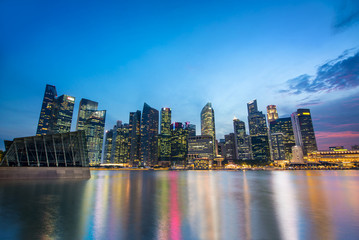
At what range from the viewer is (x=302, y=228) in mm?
10758

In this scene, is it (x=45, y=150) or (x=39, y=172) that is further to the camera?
(x=45, y=150)

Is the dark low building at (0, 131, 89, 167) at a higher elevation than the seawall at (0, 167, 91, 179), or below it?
higher

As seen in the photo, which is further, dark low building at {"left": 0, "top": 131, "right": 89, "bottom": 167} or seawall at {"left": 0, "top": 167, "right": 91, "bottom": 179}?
dark low building at {"left": 0, "top": 131, "right": 89, "bottom": 167}

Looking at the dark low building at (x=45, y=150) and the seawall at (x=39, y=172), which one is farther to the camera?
the dark low building at (x=45, y=150)

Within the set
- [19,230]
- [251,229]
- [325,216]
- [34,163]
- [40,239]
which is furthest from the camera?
[34,163]

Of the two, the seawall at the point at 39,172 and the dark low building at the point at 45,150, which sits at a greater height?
the dark low building at the point at 45,150

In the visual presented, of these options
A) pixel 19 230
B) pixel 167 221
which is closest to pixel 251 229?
pixel 167 221

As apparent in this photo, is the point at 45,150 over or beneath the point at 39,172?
over

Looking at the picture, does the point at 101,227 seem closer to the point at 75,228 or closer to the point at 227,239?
the point at 75,228

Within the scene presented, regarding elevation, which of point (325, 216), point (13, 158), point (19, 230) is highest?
point (13, 158)

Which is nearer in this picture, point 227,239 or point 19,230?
point 227,239

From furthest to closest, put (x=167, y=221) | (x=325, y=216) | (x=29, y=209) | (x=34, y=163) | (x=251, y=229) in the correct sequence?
(x=34, y=163), (x=29, y=209), (x=325, y=216), (x=167, y=221), (x=251, y=229)

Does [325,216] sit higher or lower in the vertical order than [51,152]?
lower

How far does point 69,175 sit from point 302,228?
5549 centimetres
